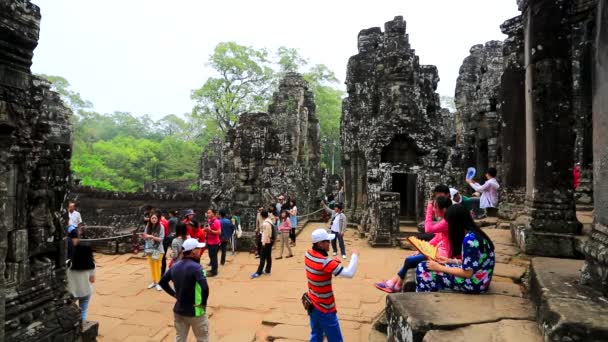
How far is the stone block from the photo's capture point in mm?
3225

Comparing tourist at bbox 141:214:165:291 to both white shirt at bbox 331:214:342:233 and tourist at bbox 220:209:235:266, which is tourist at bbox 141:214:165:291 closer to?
tourist at bbox 220:209:235:266

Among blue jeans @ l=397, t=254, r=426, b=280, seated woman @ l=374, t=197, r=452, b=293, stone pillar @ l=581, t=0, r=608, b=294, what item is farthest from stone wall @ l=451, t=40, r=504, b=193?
stone pillar @ l=581, t=0, r=608, b=294

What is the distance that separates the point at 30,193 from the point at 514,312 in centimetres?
423

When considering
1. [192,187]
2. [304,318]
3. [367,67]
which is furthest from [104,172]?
[304,318]

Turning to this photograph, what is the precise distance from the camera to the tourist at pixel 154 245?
7.07 meters

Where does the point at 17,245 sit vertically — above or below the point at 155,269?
above

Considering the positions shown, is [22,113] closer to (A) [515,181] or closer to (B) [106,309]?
(B) [106,309]

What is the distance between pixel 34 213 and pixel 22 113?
1106mm

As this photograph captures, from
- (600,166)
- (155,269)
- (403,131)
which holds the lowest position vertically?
(155,269)

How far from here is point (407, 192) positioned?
1368 centimetres

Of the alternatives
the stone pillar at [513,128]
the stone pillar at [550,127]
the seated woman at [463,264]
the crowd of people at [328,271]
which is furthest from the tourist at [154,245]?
the stone pillar at [513,128]

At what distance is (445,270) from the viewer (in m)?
2.99

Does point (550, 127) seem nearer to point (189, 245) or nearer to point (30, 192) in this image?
point (189, 245)

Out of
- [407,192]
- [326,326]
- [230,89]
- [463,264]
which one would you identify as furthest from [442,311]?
[230,89]
